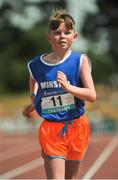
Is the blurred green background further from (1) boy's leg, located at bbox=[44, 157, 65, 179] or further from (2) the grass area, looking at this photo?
(1) boy's leg, located at bbox=[44, 157, 65, 179]

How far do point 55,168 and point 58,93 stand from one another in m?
0.61

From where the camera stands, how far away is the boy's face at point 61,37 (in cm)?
573

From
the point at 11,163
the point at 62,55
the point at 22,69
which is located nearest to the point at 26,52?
the point at 22,69

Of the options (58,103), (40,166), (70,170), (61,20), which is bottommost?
(40,166)

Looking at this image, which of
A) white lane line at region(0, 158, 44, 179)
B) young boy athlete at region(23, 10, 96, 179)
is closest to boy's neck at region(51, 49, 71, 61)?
young boy athlete at region(23, 10, 96, 179)

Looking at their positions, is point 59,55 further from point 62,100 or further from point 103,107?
point 103,107

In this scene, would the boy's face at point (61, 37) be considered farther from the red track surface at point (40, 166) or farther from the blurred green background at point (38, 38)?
the blurred green background at point (38, 38)

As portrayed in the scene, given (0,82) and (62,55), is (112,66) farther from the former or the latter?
(62,55)

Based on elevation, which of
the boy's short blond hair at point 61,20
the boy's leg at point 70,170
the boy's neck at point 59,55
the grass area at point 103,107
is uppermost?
the boy's short blond hair at point 61,20

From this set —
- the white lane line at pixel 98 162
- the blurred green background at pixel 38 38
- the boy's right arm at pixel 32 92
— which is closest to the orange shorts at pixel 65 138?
the boy's right arm at pixel 32 92

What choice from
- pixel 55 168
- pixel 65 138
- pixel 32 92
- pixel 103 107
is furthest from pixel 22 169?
pixel 103 107

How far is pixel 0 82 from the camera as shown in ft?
185

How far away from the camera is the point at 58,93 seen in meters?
5.79

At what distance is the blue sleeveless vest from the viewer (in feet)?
18.9
